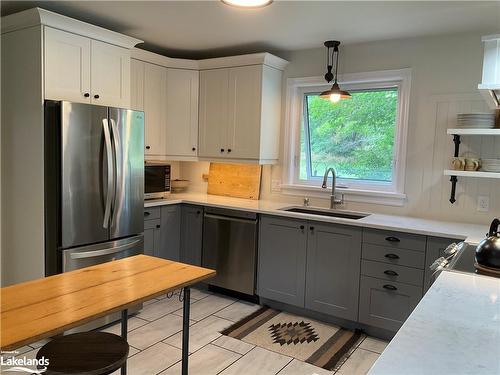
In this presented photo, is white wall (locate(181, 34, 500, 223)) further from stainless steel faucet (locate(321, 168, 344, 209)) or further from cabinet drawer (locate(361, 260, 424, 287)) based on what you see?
cabinet drawer (locate(361, 260, 424, 287))

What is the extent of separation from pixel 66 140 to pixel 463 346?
262 centimetres

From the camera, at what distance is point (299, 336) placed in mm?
3156

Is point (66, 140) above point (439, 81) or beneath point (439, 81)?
beneath

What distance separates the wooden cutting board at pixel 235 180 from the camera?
14.1ft

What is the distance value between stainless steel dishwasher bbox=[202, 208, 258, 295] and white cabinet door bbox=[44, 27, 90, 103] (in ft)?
5.09

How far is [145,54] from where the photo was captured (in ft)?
12.6

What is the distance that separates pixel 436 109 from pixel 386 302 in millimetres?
1611

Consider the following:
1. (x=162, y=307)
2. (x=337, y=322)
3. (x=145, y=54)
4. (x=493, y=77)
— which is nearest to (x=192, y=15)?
(x=145, y=54)

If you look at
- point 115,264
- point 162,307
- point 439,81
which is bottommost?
point 162,307

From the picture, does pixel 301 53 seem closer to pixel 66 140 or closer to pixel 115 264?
→ pixel 66 140

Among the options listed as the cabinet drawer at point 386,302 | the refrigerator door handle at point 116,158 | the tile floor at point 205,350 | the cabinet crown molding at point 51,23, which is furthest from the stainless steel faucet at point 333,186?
the cabinet crown molding at point 51,23

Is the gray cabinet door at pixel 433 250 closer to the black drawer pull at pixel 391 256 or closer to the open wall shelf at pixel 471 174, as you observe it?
the black drawer pull at pixel 391 256

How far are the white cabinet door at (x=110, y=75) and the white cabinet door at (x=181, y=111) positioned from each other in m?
0.77

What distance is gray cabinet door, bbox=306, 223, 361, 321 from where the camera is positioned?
10.5ft
